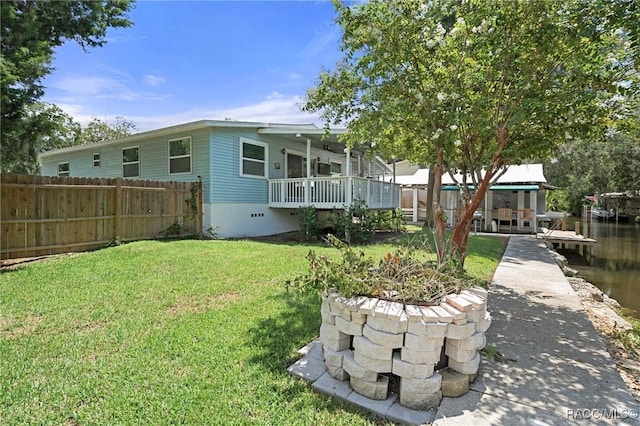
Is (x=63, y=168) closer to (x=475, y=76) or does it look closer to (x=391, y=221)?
(x=391, y=221)

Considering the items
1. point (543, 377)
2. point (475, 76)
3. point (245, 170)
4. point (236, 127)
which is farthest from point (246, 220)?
point (543, 377)

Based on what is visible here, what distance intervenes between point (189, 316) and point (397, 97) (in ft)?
13.9

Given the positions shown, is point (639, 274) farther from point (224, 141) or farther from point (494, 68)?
point (224, 141)

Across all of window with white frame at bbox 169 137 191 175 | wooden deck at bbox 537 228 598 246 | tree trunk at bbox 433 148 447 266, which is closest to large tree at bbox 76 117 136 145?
window with white frame at bbox 169 137 191 175

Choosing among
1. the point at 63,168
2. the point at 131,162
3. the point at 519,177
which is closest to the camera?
the point at 131,162

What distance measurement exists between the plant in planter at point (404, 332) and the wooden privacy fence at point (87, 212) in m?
8.14

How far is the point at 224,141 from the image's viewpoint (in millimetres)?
11977

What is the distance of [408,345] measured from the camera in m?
2.62

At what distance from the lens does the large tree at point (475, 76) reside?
412 centimetres

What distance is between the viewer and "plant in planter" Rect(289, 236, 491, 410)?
8.59ft

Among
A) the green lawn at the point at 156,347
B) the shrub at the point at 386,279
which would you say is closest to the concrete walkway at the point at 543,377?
the shrub at the point at 386,279

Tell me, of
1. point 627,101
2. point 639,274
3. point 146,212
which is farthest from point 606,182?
point 146,212

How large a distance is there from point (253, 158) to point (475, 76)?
937 centimetres

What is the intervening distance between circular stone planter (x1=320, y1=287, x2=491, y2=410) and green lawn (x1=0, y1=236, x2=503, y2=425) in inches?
12.3
